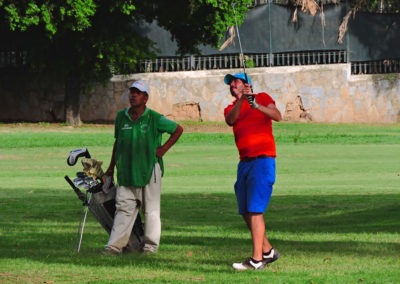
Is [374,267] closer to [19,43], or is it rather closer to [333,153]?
[333,153]

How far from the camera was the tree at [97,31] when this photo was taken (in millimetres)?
37656

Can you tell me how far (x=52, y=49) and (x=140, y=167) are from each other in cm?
3243

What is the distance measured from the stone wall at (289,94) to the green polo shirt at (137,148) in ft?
111

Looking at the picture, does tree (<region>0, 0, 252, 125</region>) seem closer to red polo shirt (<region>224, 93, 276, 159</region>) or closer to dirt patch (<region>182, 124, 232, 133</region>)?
dirt patch (<region>182, 124, 232, 133</region>)

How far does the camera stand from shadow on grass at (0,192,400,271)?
1006 cm

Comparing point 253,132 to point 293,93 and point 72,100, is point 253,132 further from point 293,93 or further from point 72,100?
point 293,93

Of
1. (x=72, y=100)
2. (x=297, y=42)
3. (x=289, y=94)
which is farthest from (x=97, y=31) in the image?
(x=297, y=42)

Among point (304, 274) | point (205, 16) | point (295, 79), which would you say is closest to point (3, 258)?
point (304, 274)

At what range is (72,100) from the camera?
4316 centimetres

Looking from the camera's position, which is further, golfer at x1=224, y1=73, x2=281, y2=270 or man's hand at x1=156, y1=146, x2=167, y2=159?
man's hand at x1=156, y1=146, x2=167, y2=159

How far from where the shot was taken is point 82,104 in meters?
46.2

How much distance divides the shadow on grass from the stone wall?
87.9 feet

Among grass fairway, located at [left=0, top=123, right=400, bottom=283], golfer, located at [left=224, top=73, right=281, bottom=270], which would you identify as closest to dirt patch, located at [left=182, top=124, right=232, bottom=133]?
grass fairway, located at [left=0, top=123, right=400, bottom=283]

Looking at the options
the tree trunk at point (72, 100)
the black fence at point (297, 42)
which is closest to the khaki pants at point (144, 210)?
the tree trunk at point (72, 100)
